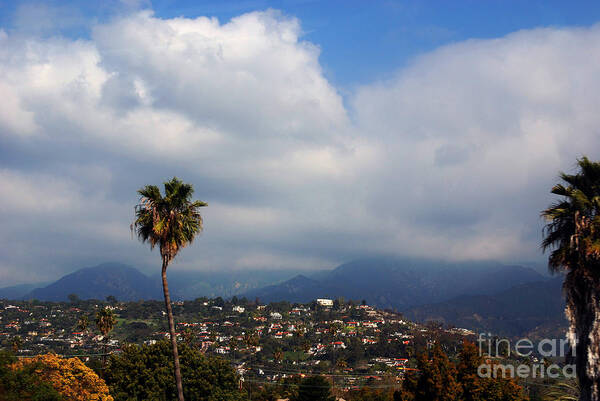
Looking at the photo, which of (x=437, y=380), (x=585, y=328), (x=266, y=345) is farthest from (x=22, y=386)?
(x=266, y=345)

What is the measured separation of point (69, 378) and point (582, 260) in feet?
94.4

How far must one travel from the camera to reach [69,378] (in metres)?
30.0

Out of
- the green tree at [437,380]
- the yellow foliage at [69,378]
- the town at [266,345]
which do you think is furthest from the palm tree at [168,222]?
the town at [266,345]

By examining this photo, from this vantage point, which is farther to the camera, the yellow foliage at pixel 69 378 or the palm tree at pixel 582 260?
the yellow foliage at pixel 69 378

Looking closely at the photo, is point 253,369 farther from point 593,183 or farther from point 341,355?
point 593,183

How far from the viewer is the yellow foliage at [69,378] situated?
1142 inches

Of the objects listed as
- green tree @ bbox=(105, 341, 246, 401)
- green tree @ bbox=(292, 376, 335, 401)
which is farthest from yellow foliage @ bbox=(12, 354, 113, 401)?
green tree @ bbox=(292, 376, 335, 401)

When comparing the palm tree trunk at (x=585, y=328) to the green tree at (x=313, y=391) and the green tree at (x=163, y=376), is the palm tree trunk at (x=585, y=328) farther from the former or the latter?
the green tree at (x=313, y=391)

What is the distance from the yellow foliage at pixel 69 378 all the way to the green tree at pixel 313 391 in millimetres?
24754

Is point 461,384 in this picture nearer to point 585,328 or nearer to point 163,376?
point 585,328

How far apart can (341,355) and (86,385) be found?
417 feet

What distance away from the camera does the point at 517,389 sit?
2747cm

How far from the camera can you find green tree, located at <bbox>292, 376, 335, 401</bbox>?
169 ft

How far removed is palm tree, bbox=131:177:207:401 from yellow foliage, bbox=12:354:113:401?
697 cm
